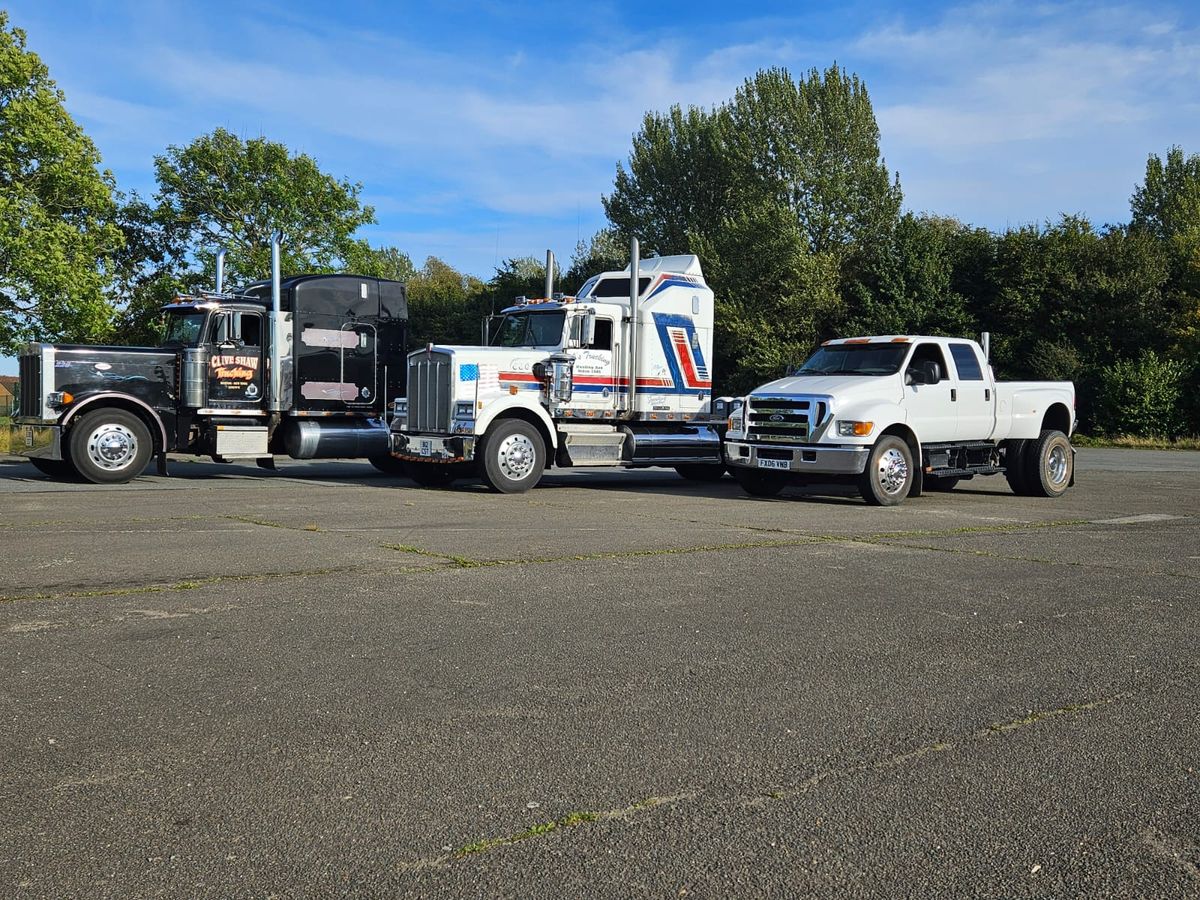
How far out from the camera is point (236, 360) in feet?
59.4

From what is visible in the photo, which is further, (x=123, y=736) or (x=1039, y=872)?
(x=123, y=736)

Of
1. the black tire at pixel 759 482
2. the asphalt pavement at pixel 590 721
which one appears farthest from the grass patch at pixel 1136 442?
the asphalt pavement at pixel 590 721

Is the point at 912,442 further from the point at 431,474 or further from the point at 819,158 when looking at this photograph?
the point at 819,158

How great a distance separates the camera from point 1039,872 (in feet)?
10.4

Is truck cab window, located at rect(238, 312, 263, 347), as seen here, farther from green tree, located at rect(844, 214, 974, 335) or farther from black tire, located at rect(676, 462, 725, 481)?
green tree, located at rect(844, 214, 974, 335)

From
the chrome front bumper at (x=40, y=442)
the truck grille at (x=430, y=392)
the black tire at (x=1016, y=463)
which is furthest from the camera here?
the black tire at (x=1016, y=463)

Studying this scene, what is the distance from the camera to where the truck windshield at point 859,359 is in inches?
619

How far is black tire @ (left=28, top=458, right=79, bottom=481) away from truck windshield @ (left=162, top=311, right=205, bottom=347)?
8.30ft

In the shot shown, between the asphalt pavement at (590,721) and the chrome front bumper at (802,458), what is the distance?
15.8 feet

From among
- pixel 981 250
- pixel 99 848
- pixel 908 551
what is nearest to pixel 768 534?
pixel 908 551

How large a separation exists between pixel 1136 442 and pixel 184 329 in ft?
109

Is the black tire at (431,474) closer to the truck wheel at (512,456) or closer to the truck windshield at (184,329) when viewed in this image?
the truck wheel at (512,456)

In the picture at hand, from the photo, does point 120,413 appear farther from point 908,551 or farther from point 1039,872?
point 1039,872

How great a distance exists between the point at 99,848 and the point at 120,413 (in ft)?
48.4
